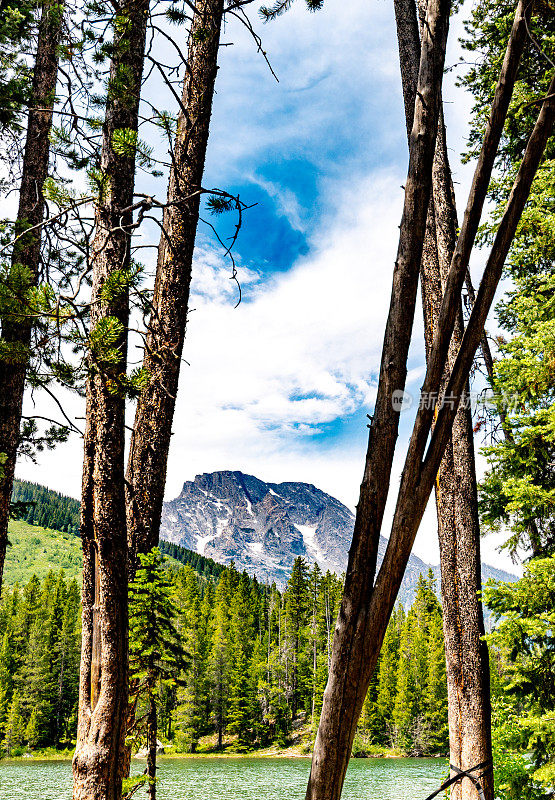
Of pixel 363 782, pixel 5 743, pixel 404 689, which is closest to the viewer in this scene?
pixel 363 782

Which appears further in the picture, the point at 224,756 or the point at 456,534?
the point at 224,756

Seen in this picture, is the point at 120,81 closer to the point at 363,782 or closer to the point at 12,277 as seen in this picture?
the point at 12,277

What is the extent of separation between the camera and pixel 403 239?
1393mm

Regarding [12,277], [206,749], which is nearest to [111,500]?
[12,277]

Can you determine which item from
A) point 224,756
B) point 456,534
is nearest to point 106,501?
point 456,534

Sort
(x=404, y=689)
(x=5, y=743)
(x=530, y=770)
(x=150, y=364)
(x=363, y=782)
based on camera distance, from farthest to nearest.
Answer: (x=404, y=689), (x=5, y=743), (x=363, y=782), (x=530, y=770), (x=150, y=364)

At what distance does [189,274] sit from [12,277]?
3.40ft

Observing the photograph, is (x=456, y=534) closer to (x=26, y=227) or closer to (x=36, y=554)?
(x=26, y=227)

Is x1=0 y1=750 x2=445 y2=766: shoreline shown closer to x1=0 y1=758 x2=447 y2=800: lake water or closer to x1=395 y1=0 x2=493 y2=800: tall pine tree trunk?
x1=0 y1=758 x2=447 y2=800: lake water

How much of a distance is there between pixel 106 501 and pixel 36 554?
423ft

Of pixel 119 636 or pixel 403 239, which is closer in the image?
pixel 403 239

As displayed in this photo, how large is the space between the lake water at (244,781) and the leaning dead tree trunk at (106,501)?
20.9m

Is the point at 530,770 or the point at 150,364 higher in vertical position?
the point at 150,364

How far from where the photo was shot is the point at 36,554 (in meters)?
118
